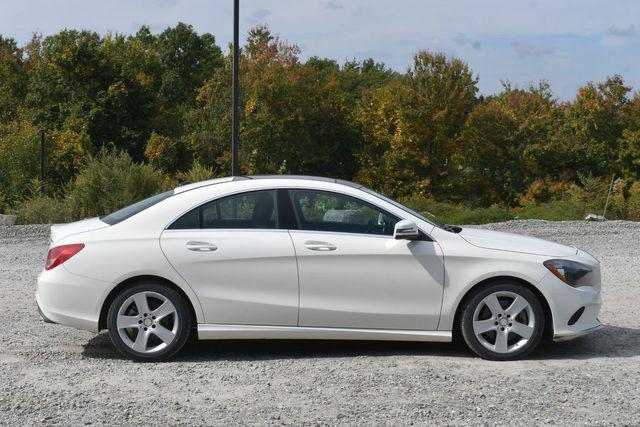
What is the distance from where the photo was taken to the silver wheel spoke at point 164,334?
7293 mm

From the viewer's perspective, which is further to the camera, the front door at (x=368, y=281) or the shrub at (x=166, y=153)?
the shrub at (x=166, y=153)

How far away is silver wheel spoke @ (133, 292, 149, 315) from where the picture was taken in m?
7.29

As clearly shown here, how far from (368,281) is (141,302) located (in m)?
1.85

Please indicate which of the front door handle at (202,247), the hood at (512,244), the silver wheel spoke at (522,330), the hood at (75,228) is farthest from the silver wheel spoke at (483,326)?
the hood at (75,228)

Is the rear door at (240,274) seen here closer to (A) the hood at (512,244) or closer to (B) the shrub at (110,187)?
(A) the hood at (512,244)

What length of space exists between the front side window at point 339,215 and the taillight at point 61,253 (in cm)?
183

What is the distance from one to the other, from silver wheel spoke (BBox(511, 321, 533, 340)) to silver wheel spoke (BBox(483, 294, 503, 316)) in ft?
0.55

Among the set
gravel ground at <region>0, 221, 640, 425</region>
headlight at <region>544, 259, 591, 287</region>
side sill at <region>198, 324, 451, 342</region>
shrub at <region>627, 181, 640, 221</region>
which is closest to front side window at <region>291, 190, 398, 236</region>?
side sill at <region>198, 324, 451, 342</region>

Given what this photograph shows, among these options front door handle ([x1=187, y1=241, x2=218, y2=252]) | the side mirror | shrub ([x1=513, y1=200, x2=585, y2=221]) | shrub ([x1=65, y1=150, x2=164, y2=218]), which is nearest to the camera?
the side mirror

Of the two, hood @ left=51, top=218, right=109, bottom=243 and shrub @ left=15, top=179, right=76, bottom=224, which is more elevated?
hood @ left=51, top=218, right=109, bottom=243

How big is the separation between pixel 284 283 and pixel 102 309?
4.96 ft

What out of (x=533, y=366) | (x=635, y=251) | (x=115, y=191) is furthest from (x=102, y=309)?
(x=115, y=191)

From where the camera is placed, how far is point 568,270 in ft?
24.5

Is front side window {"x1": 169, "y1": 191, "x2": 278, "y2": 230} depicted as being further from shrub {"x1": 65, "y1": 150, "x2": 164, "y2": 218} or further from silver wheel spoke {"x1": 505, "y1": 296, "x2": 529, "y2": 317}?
shrub {"x1": 65, "y1": 150, "x2": 164, "y2": 218}
